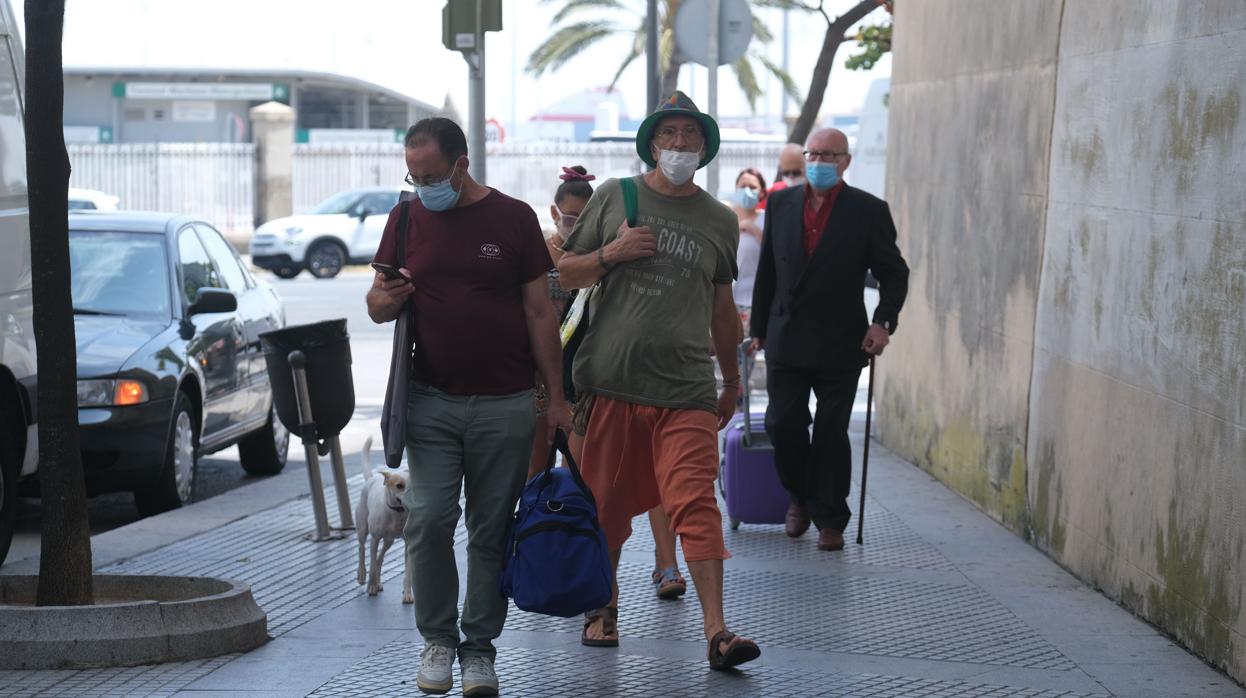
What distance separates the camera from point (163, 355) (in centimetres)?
959

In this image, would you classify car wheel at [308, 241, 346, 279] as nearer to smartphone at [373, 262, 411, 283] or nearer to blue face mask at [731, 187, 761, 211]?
blue face mask at [731, 187, 761, 211]

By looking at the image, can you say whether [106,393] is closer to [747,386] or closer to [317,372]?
[317,372]

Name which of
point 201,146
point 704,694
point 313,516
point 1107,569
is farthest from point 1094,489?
point 201,146

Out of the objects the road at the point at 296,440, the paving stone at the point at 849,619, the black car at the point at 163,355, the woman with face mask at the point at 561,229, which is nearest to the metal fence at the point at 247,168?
the road at the point at 296,440

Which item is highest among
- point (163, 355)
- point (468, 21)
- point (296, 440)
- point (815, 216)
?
point (468, 21)

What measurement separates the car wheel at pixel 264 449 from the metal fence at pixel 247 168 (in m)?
30.6

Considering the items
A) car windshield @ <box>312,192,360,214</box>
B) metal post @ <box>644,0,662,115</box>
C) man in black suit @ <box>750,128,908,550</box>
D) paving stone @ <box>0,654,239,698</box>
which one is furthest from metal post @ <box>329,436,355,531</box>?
car windshield @ <box>312,192,360,214</box>

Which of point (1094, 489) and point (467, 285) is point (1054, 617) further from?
point (467, 285)

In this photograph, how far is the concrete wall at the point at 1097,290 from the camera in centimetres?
628

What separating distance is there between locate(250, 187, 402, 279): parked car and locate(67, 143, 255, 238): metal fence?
897 cm

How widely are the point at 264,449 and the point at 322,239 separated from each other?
2177 centimetres

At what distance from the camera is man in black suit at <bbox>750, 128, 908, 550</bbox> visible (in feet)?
27.9

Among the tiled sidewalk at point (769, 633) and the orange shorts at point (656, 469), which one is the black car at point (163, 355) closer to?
the tiled sidewalk at point (769, 633)

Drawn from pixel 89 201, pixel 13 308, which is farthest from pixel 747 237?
pixel 89 201
